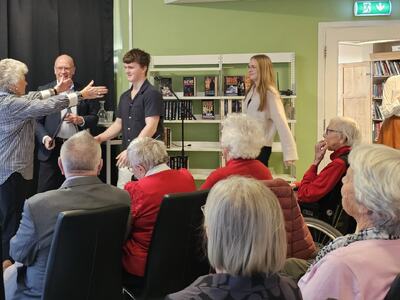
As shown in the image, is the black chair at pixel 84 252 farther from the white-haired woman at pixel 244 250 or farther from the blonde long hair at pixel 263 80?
the blonde long hair at pixel 263 80

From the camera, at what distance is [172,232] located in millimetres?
2256

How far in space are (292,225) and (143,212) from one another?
2.43 ft

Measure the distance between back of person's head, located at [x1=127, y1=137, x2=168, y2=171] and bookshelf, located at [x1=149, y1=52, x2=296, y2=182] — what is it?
2.88 m

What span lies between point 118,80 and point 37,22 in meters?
1.10

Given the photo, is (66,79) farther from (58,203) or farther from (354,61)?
(354,61)

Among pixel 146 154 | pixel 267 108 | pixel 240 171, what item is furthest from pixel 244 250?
pixel 267 108

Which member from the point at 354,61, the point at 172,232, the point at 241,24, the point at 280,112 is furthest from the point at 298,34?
the point at 172,232

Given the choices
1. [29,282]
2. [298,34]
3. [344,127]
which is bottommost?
[29,282]

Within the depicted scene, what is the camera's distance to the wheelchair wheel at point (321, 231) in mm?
2994

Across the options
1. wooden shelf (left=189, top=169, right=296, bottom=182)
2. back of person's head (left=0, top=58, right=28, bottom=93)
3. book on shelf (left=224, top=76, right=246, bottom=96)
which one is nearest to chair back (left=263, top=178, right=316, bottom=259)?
back of person's head (left=0, top=58, right=28, bottom=93)

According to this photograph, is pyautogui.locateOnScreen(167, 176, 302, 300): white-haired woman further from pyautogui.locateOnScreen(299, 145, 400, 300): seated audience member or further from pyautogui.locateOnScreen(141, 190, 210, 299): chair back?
pyautogui.locateOnScreen(141, 190, 210, 299): chair back

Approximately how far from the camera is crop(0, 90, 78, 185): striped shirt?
A: 3.56m

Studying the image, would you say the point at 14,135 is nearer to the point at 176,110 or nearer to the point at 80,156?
the point at 80,156

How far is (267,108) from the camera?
409 centimetres
